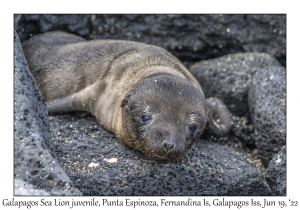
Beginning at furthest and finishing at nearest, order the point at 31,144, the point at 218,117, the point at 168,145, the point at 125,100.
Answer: the point at 218,117, the point at 125,100, the point at 168,145, the point at 31,144

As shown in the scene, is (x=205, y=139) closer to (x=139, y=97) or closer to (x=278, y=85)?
(x=278, y=85)

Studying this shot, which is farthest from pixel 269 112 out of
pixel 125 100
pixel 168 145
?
pixel 168 145

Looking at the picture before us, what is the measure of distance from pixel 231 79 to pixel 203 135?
1277mm

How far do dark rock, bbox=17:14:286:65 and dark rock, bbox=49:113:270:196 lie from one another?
2888 millimetres

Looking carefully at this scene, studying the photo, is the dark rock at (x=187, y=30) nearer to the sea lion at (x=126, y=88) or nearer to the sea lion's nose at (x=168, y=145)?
Result: the sea lion at (x=126, y=88)

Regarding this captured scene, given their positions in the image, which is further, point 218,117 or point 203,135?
point 218,117

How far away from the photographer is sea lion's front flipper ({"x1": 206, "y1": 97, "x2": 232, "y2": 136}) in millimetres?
8641

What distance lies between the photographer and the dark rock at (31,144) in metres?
5.41

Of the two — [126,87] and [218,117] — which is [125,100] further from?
[218,117]

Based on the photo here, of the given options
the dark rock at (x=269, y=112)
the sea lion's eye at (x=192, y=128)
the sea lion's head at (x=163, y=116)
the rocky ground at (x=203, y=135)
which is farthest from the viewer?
the dark rock at (x=269, y=112)

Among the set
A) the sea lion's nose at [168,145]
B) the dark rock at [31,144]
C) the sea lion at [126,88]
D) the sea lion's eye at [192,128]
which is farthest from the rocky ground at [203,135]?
the sea lion's nose at [168,145]

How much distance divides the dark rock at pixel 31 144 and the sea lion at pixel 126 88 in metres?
1.06

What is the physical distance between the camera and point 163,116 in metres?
6.38
